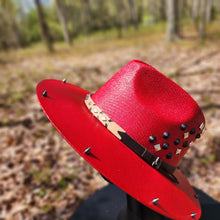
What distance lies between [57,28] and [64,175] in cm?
3167

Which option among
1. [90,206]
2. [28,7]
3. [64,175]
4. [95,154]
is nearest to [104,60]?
[64,175]

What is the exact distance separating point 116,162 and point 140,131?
240 millimetres

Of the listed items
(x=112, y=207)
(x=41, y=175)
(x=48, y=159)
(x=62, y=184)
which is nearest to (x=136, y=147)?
(x=112, y=207)

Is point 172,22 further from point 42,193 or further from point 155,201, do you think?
point 155,201

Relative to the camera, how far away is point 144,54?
937cm

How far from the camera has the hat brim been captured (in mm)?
1078

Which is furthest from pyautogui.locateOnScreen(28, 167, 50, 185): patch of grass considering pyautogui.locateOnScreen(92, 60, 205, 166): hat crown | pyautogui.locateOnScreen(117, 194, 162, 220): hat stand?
pyautogui.locateOnScreen(92, 60, 205, 166): hat crown

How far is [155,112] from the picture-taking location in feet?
4.02

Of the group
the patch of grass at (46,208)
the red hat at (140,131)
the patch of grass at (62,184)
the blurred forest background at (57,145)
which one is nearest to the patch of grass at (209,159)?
the blurred forest background at (57,145)

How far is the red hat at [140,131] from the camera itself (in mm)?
1111

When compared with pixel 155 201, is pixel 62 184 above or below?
below

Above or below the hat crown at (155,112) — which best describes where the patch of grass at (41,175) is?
below

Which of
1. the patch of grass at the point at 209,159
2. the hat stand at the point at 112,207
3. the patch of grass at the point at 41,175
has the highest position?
the hat stand at the point at 112,207

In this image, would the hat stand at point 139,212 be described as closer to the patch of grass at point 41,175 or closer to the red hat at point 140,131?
the red hat at point 140,131
